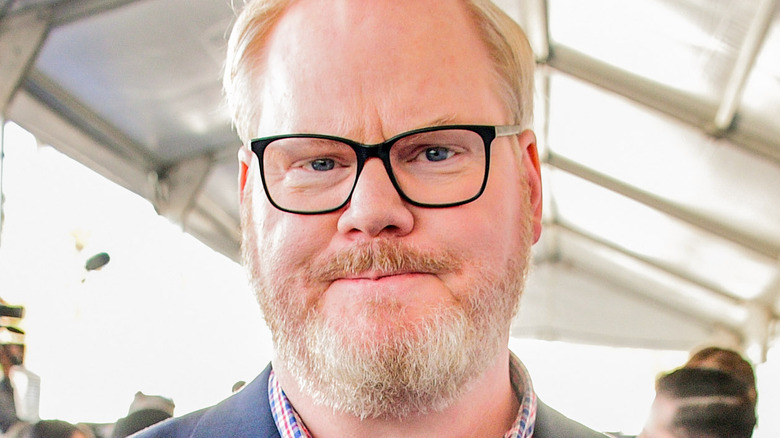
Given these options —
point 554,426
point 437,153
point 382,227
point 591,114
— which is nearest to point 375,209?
point 382,227

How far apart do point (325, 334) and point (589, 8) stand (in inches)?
165

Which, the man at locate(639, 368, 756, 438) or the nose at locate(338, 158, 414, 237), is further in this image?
the man at locate(639, 368, 756, 438)

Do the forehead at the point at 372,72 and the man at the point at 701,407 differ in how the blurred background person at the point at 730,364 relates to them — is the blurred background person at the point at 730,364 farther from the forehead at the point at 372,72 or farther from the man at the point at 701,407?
the forehead at the point at 372,72

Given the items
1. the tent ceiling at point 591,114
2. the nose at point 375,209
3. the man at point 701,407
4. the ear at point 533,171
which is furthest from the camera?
the tent ceiling at point 591,114

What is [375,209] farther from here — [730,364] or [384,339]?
[730,364]

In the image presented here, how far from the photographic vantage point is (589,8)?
15.0 feet

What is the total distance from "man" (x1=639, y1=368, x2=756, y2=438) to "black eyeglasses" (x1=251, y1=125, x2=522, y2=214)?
4.07 feet

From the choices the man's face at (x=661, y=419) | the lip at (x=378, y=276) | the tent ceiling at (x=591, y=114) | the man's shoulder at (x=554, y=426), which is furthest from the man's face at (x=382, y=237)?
the tent ceiling at (x=591, y=114)

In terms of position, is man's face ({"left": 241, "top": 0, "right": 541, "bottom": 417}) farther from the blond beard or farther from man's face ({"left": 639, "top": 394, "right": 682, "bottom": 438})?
man's face ({"left": 639, "top": 394, "right": 682, "bottom": 438})

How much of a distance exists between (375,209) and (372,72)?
0.62ft

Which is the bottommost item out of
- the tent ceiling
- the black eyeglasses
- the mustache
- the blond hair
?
the mustache

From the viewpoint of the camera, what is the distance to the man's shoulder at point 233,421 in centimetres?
93

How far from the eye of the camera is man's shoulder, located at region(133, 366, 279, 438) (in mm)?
932

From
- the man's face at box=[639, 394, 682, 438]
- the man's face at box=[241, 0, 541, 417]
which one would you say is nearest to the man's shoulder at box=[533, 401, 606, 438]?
the man's face at box=[241, 0, 541, 417]
